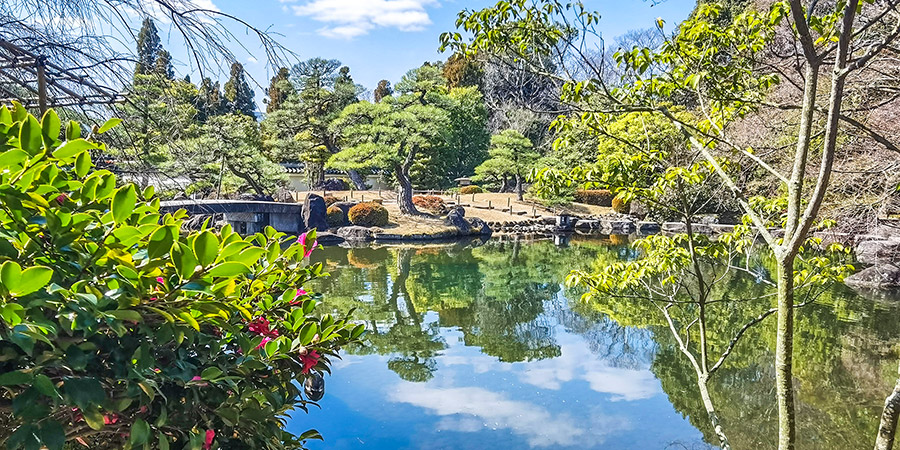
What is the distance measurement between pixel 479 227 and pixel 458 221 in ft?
2.75

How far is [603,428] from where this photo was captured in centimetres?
489

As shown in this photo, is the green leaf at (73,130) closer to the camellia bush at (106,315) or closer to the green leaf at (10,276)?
the camellia bush at (106,315)

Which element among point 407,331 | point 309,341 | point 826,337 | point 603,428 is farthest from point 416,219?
point 309,341

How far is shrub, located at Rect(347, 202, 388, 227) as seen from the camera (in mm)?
18250

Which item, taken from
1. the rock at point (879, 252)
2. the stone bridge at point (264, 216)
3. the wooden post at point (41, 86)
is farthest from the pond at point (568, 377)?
the stone bridge at point (264, 216)

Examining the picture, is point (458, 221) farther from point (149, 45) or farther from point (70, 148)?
point (70, 148)

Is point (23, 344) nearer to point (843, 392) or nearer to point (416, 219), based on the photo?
point (843, 392)

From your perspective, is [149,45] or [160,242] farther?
[149,45]

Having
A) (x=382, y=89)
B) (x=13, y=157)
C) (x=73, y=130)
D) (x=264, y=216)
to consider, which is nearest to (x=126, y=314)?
(x=13, y=157)

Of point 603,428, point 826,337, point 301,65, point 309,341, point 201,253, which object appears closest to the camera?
point 201,253

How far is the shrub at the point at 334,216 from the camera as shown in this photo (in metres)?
17.9

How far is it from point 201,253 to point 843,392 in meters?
6.46

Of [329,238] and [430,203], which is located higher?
→ [430,203]

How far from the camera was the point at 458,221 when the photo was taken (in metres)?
19.2
